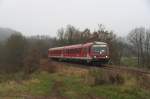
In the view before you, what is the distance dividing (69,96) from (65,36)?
85.6 m

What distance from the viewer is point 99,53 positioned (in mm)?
34812

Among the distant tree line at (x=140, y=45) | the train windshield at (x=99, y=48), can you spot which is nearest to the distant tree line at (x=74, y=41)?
the distant tree line at (x=140, y=45)

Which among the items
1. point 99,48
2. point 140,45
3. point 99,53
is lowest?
point 99,53

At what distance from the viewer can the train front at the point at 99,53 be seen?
34.3 metres

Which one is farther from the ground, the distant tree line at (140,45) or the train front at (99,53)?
the distant tree line at (140,45)

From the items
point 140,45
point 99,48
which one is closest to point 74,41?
point 140,45

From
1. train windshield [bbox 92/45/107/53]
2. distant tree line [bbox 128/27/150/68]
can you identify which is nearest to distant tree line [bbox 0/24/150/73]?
distant tree line [bbox 128/27/150/68]

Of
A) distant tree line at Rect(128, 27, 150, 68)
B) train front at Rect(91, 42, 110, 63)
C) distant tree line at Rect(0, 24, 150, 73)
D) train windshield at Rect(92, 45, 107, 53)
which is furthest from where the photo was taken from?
distant tree line at Rect(128, 27, 150, 68)

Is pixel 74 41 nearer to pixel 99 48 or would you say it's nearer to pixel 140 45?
pixel 140 45

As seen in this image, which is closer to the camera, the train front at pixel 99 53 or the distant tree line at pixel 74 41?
the train front at pixel 99 53

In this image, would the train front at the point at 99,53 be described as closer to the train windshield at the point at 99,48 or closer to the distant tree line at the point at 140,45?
the train windshield at the point at 99,48

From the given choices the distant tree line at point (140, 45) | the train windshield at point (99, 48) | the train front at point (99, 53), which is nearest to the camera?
the train front at point (99, 53)

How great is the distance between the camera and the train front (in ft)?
113

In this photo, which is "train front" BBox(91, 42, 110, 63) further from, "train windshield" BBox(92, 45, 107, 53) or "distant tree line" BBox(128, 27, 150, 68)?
"distant tree line" BBox(128, 27, 150, 68)
